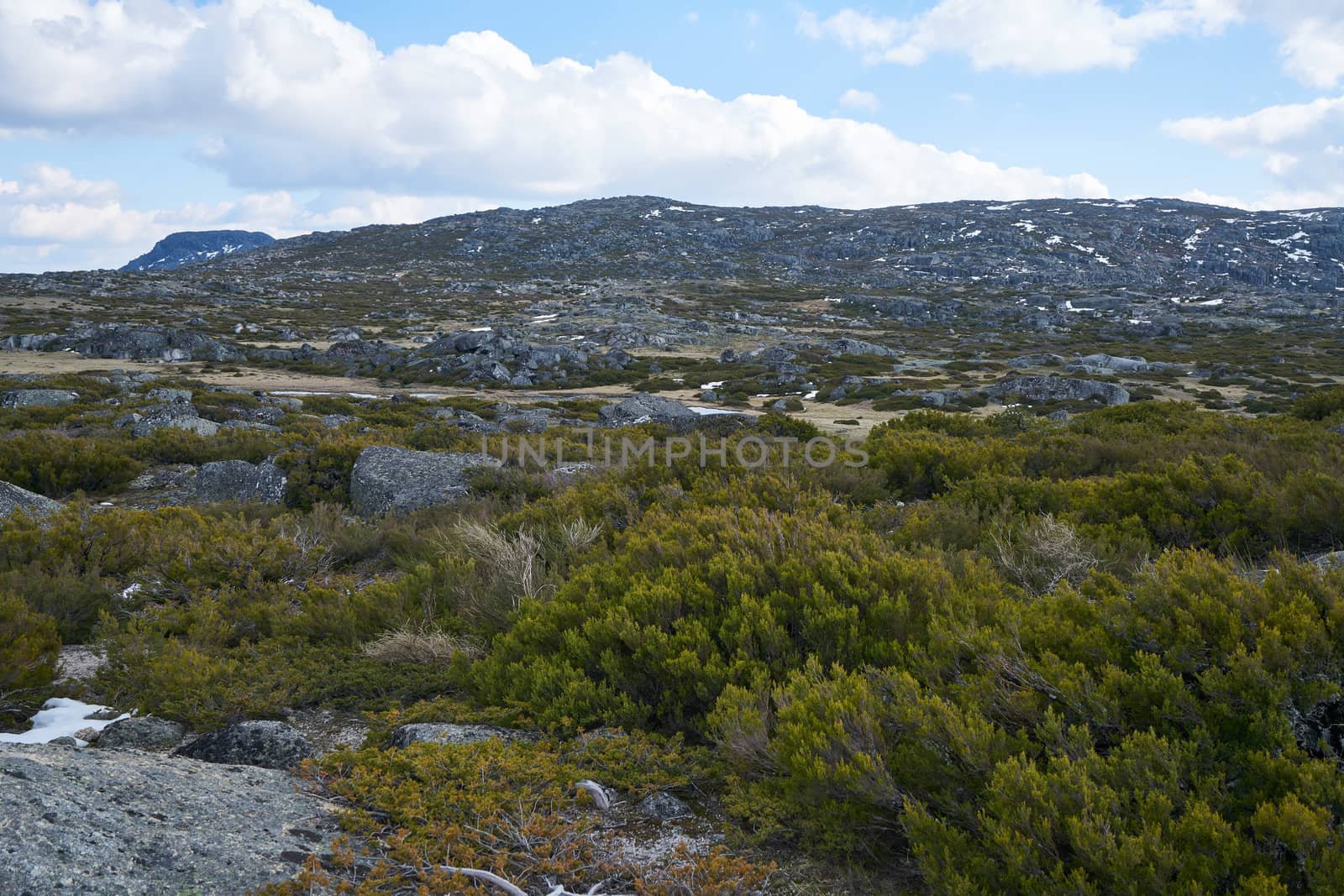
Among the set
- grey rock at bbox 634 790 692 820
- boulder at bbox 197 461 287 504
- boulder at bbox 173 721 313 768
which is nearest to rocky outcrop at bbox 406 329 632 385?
boulder at bbox 197 461 287 504

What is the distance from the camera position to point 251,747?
3.16 metres

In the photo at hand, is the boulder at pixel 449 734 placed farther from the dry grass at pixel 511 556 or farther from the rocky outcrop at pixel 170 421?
the rocky outcrop at pixel 170 421

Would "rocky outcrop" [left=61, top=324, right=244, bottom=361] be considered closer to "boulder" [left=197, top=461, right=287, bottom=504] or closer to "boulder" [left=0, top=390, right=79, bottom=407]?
"boulder" [left=0, top=390, right=79, bottom=407]

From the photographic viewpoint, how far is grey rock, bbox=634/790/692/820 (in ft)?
9.18

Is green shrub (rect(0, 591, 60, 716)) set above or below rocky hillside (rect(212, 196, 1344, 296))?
below

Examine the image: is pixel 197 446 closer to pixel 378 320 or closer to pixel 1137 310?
pixel 378 320

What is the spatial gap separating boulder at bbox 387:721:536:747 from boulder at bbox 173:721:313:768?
0.38 metres

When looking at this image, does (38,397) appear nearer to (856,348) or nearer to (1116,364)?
(856,348)

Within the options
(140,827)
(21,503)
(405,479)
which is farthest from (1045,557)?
(21,503)

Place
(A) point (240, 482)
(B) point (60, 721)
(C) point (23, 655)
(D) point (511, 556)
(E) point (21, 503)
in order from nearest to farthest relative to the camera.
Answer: (B) point (60, 721), (C) point (23, 655), (D) point (511, 556), (E) point (21, 503), (A) point (240, 482)

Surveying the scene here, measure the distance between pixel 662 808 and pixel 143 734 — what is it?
2.45 m

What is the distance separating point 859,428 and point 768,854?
58.1ft

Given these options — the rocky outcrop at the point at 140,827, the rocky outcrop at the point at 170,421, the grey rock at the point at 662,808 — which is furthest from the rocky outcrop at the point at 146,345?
the grey rock at the point at 662,808

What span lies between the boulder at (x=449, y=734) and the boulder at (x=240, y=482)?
7.00 m
